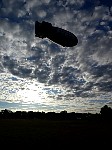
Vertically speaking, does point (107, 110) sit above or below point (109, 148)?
above

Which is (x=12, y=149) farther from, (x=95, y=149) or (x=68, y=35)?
(x=68, y=35)

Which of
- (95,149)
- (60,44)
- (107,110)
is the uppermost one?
(107,110)

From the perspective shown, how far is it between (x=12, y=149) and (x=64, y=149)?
465 centimetres

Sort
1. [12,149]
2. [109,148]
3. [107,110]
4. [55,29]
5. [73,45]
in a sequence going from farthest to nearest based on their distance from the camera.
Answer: [107,110] → [73,45] → [55,29] → [109,148] → [12,149]

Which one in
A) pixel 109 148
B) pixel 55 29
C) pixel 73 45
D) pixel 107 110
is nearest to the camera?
pixel 109 148

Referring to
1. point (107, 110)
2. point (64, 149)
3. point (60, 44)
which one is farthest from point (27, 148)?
point (107, 110)

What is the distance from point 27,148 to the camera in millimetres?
21984

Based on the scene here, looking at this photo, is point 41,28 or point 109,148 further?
point 41,28

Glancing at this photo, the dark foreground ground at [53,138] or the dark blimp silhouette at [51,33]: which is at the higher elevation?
the dark blimp silhouette at [51,33]

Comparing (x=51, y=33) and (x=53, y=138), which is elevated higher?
(x=51, y=33)

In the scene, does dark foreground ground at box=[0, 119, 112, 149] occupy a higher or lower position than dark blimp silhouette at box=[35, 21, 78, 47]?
lower

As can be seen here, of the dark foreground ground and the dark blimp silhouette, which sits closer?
the dark foreground ground

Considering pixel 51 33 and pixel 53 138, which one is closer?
pixel 51 33

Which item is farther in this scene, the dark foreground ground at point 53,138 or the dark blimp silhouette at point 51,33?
the dark blimp silhouette at point 51,33
